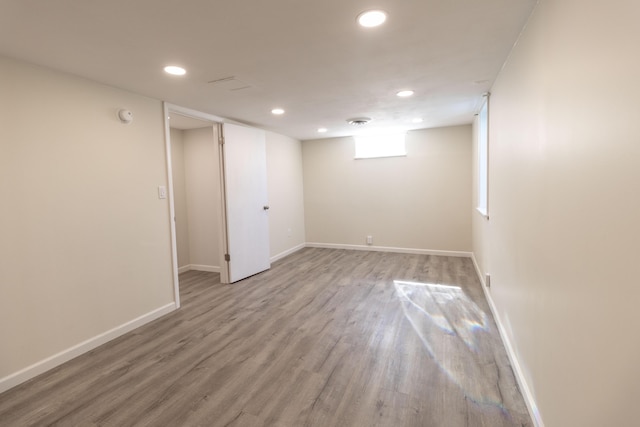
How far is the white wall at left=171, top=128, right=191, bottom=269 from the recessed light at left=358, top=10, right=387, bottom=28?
4.00 metres

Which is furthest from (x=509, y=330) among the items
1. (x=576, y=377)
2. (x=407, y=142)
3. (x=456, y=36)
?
(x=407, y=142)

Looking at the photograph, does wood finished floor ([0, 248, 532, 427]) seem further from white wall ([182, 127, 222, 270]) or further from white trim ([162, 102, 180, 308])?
white wall ([182, 127, 222, 270])

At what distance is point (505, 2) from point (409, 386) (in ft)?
7.61

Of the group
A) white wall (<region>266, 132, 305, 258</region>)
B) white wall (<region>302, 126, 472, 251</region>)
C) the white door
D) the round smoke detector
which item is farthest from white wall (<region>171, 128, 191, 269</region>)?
the round smoke detector

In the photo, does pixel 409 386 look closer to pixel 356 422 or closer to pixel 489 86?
pixel 356 422

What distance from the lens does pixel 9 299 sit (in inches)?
84.9

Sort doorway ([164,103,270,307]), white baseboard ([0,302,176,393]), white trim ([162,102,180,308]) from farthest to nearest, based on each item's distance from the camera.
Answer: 1. doorway ([164,103,270,307])
2. white trim ([162,102,180,308])
3. white baseboard ([0,302,176,393])

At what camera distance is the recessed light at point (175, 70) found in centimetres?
236

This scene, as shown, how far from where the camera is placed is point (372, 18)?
175 centimetres

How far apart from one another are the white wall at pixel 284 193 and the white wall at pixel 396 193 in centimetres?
22

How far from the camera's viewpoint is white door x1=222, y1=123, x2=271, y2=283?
4277mm

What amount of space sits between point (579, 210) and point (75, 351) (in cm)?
346

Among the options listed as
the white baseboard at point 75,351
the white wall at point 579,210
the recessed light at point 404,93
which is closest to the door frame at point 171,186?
the white baseboard at point 75,351

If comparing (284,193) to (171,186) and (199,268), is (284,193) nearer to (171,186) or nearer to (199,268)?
(199,268)
